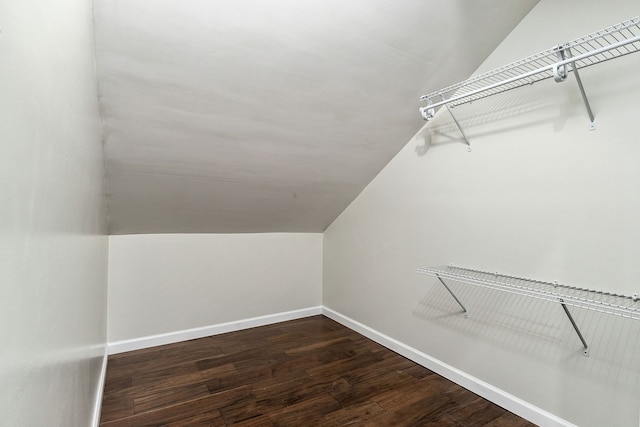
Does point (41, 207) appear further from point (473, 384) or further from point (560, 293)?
point (473, 384)

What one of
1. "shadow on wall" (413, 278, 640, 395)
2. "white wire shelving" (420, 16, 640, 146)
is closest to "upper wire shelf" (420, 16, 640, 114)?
"white wire shelving" (420, 16, 640, 146)

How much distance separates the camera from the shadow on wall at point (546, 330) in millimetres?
1417

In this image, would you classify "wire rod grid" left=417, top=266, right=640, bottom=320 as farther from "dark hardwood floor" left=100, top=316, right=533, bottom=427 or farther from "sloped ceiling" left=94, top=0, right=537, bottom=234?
"sloped ceiling" left=94, top=0, right=537, bottom=234

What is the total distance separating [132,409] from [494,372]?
6.99 ft

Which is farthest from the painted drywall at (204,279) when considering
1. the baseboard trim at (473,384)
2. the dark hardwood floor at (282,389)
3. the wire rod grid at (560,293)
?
the wire rod grid at (560,293)

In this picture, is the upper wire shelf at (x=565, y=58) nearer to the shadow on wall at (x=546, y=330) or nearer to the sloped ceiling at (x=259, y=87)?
the sloped ceiling at (x=259, y=87)

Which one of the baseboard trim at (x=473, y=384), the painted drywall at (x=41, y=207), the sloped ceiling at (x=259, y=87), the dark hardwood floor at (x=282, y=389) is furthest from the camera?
the dark hardwood floor at (x=282, y=389)

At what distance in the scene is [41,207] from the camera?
0.58 m

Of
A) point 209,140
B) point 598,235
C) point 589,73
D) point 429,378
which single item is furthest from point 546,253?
point 209,140

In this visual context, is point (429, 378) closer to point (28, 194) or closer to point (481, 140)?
point (481, 140)

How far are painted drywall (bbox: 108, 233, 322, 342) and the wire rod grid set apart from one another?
1.72 metres

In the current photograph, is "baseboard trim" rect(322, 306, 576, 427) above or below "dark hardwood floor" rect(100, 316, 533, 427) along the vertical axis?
above

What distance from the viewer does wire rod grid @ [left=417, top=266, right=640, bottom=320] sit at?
1.29 meters

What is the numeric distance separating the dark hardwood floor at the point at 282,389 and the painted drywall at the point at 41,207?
971 millimetres
